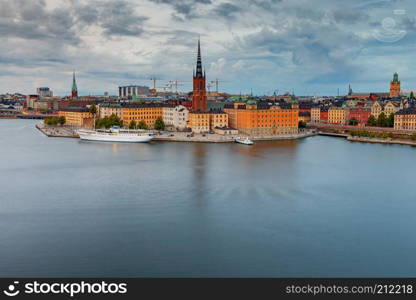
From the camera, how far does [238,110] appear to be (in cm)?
2405

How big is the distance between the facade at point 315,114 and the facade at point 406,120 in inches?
287

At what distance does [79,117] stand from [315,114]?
14514 millimetres

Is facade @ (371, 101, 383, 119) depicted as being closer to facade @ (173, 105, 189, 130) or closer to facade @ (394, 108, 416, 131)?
facade @ (394, 108, 416, 131)

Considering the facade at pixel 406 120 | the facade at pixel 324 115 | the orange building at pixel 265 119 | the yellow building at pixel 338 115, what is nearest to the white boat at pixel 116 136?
the orange building at pixel 265 119

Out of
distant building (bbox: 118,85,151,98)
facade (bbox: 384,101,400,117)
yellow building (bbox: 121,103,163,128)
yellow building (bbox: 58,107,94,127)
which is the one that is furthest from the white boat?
distant building (bbox: 118,85,151,98)

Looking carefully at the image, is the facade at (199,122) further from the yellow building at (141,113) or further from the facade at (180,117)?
the yellow building at (141,113)

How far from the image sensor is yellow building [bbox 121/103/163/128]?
26.3 meters

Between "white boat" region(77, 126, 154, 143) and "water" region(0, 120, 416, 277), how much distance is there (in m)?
5.97

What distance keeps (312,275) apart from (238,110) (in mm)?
18583

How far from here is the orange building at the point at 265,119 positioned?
22.7 metres

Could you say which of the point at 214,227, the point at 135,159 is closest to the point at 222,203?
the point at 214,227

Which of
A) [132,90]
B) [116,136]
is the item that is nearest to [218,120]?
[116,136]

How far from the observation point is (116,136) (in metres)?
21.2

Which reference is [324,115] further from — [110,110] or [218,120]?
[110,110]
